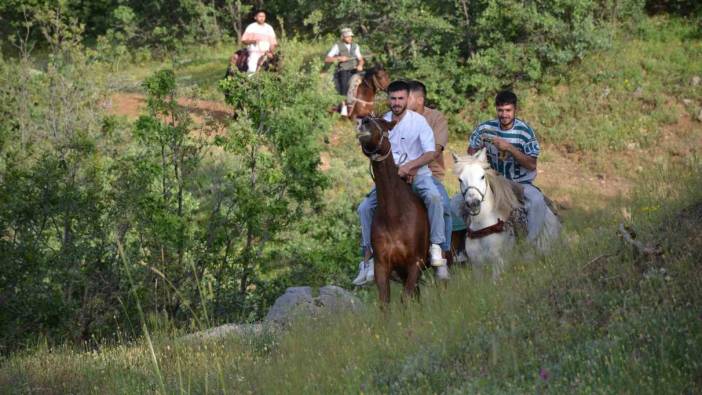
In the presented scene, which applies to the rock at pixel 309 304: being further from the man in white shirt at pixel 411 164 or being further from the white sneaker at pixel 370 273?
the man in white shirt at pixel 411 164

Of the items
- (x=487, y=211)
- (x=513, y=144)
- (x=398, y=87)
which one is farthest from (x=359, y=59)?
(x=487, y=211)

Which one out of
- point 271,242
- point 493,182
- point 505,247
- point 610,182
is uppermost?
point 493,182

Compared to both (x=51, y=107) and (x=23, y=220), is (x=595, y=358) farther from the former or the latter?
(x=51, y=107)

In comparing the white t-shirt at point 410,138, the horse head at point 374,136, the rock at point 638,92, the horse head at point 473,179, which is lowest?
the rock at point 638,92

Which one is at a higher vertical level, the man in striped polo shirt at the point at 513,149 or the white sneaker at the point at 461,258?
the man in striped polo shirt at the point at 513,149

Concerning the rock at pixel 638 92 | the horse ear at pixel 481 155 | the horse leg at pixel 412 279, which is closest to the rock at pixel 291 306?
the horse leg at pixel 412 279

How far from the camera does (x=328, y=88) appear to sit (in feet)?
53.6

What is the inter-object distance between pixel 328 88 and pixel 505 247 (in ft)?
21.8

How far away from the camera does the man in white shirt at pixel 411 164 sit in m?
10.2

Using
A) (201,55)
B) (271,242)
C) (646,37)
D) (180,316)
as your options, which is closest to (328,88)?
(271,242)

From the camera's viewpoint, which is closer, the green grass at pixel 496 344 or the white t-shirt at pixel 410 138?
the green grass at pixel 496 344

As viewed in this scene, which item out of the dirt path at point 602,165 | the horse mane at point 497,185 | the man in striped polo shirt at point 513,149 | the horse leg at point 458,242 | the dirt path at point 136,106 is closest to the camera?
the horse mane at point 497,185

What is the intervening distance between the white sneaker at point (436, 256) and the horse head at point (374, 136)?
1145mm

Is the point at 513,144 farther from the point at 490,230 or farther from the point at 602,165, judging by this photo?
the point at 602,165
